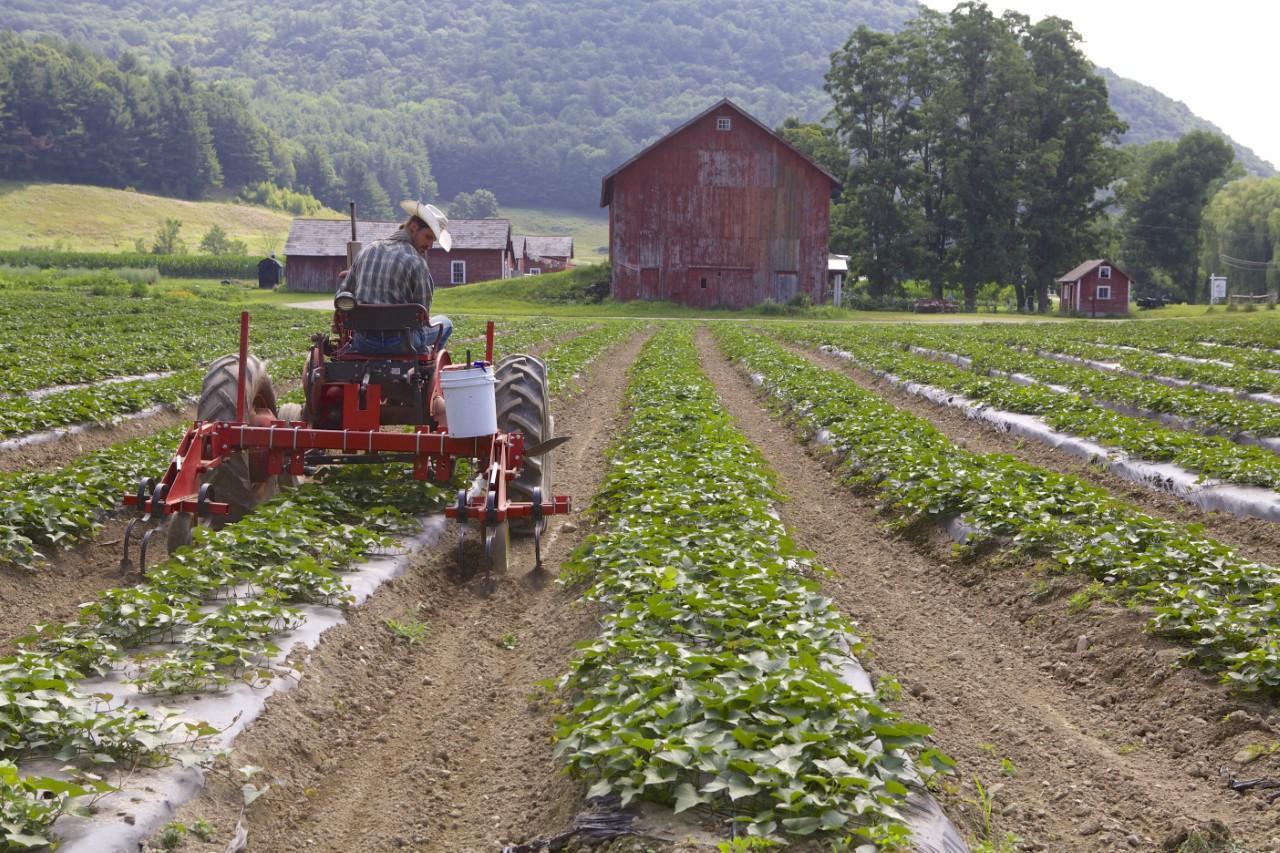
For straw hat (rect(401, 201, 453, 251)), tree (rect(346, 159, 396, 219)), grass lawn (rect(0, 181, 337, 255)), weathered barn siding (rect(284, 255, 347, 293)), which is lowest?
straw hat (rect(401, 201, 453, 251))

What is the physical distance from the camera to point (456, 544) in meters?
9.42

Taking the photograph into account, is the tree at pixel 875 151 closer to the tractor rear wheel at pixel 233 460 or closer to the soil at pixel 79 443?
the soil at pixel 79 443

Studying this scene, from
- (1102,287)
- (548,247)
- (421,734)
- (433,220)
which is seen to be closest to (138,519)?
(433,220)

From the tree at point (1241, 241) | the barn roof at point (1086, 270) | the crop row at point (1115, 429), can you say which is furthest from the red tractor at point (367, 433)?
the tree at point (1241, 241)

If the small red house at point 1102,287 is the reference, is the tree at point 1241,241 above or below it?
above

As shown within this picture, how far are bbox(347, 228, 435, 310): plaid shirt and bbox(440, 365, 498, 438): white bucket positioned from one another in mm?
1102

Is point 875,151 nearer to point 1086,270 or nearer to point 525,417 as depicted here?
point 1086,270

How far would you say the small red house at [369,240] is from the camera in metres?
75.5

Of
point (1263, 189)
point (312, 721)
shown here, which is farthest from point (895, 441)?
point (1263, 189)

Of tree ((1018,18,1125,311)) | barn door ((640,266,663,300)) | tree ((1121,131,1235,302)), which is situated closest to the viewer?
barn door ((640,266,663,300))

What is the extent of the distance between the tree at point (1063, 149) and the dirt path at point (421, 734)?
68795 millimetres

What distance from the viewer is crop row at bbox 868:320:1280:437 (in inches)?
582

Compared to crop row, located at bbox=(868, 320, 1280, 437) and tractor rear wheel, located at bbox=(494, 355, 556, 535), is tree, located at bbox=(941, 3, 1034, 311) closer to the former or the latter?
crop row, located at bbox=(868, 320, 1280, 437)

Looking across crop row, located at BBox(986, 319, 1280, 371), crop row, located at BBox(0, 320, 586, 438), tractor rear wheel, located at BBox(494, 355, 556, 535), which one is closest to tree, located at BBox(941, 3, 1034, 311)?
crop row, located at BBox(986, 319, 1280, 371)
